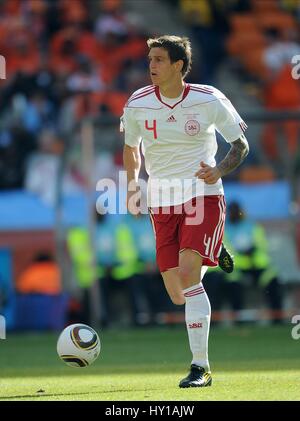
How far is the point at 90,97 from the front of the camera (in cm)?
1845

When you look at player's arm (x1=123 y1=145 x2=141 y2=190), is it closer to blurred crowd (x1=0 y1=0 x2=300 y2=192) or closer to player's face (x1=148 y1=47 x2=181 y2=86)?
player's face (x1=148 y1=47 x2=181 y2=86)

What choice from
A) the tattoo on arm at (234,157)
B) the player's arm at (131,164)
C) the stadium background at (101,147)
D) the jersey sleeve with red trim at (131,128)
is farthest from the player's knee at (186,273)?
the stadium background at (101,147)

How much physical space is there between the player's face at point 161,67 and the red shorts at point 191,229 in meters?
0.86

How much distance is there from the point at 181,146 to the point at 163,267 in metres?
0.85

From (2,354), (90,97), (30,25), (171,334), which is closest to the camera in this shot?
(2,354)

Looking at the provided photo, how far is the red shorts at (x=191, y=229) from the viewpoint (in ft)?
26.4

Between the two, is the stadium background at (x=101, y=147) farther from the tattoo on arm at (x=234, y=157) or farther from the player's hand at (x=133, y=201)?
the tattoo on arm at (x=234, y=157)

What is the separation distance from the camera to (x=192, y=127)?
323 inches

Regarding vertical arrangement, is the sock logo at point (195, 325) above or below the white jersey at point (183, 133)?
below

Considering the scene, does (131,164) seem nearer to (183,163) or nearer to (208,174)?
(183,163)

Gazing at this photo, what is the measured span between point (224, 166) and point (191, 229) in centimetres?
48

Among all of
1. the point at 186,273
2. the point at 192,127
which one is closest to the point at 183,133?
the point at 192,127
